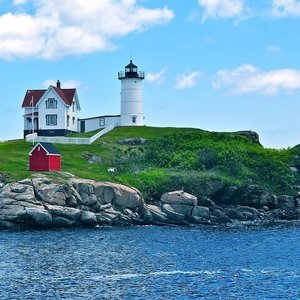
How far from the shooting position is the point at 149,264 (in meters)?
55.6

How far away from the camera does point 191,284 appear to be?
47812mm

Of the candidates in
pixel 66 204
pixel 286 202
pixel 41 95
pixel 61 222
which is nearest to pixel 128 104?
pixel 41 95

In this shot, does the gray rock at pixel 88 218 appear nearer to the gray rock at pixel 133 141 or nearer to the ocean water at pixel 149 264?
the ocean water at pixel 149 264

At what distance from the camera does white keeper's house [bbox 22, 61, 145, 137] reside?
122 meters

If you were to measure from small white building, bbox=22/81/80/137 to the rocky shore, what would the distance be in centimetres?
3752

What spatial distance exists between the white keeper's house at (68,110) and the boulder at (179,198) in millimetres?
37648

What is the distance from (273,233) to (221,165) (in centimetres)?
2611

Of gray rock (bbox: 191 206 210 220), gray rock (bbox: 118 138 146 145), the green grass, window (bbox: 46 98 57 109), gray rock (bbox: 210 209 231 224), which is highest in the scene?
window (bbox: 46 98 57 109)

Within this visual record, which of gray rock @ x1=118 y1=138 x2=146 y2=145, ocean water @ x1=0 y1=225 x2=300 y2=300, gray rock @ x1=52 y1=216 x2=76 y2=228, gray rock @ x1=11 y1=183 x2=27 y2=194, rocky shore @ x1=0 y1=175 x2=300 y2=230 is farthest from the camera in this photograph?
gray rock @ x1=118 y1=138 x2=146 y2=145

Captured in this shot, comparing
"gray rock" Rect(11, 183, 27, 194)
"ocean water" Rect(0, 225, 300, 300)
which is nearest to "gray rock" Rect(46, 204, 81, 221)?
"ocean water" Rect(0, 225, 300, 300)

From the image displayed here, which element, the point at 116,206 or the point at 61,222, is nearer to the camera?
the point at 61,222

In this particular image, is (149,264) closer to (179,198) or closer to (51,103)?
(179,198)

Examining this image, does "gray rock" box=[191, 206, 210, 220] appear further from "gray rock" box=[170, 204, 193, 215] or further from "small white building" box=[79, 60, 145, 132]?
"small white building" box=[79, 60, 145, 132]

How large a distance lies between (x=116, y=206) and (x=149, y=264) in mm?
30208
